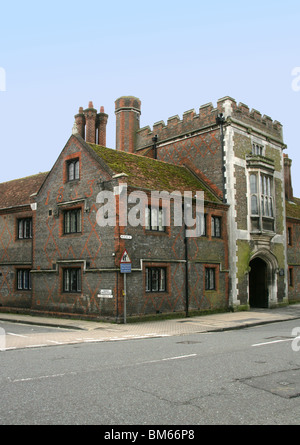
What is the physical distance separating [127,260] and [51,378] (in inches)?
383

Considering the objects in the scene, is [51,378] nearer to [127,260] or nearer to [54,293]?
[127,260]

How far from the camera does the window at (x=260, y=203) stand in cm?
2466

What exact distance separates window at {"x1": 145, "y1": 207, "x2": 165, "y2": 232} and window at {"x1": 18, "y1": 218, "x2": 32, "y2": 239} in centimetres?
860

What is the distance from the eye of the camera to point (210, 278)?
22359 millimetres

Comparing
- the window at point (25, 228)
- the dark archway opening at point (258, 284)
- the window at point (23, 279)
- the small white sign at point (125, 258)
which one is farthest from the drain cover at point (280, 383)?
the window at point (25, 228)

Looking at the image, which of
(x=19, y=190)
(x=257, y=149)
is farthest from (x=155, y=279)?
(x=19, y=190)

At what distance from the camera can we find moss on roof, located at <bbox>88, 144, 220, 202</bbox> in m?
19.8

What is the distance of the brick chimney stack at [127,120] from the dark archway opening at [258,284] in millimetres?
11663

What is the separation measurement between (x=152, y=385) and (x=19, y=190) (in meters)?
23.3

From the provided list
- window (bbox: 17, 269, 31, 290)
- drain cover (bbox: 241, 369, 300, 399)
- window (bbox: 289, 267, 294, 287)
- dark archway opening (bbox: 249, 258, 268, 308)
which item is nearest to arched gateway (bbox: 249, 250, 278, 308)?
dark archway opening (bbox: 249, 258, 268, 308)

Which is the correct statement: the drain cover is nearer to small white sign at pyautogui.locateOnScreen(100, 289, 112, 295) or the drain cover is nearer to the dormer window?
small white sign at pyautogui.locateOnScreen(100, 289, 112, 295)

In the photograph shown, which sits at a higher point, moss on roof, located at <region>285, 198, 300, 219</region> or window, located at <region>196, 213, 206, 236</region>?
moss on roof, located at <region>285, 198, 300, 219</region>

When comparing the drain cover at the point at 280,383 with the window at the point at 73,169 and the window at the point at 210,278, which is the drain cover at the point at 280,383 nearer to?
the window at the point at 210,278

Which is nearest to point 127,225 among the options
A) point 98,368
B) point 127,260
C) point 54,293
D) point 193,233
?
point 127,260
